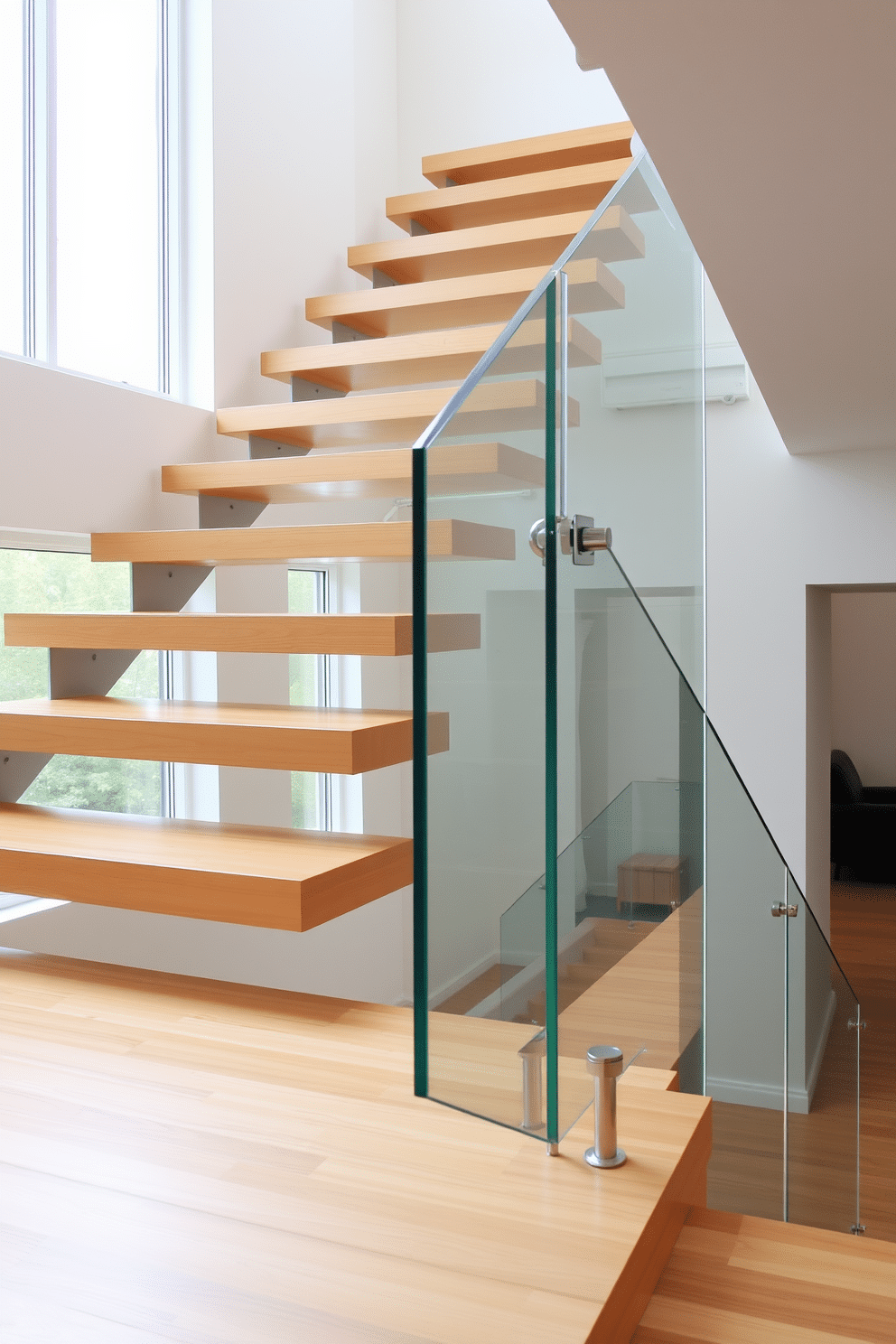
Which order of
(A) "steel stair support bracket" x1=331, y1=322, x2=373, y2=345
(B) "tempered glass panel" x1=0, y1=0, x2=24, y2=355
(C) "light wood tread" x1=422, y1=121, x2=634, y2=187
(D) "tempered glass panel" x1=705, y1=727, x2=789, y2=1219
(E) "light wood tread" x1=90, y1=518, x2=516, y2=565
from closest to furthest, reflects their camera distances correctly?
(D) "tempered glass panel" x1=705, y1=727, x2=789, y2=1219 < (E) "light wood tread" x1=90, y1=518, x2=516, y2=565 < (B) "tempered glass panel" x1=0, y1=0, x2=24, y2=355 < (A) "steel stair support bracket" x1=331, y1=322, x2=373, y2=345 < (C) "light wood tread" x1=422, y1=121, x2=634, y2=187

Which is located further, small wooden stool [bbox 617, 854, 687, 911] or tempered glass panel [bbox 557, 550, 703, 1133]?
small wooden stool [bbox 617, 854, 687, 911]

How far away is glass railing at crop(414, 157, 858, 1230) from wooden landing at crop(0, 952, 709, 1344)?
0.14 metres

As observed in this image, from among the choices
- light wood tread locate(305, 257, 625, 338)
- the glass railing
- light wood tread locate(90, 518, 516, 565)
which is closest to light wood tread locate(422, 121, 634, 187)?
light wood tread locate(305, 257, 625, 338)

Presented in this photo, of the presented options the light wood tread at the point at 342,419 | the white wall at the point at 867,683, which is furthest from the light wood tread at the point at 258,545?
the white wall at the point at 867,683

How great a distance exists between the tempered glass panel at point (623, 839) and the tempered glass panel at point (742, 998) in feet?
0.33

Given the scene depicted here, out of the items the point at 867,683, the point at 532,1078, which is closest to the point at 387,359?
the point at 532,1078

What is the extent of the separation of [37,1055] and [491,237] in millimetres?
3039

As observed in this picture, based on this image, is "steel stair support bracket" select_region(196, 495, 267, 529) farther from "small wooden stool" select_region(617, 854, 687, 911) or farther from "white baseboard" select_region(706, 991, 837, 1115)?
"white baseboard" select_region(706, 991, 837, 1115)

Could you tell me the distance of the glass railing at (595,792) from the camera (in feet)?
4.64

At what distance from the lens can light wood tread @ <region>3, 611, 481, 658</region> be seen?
8.03 feet

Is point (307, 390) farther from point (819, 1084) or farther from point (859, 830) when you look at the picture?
point (859, 830)

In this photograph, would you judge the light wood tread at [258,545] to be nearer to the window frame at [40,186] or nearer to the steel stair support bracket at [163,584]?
the steel stair support bracket at [163,584]

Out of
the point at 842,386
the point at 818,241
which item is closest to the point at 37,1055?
the point at 818,241

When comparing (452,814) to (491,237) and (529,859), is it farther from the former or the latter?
(491,237)
